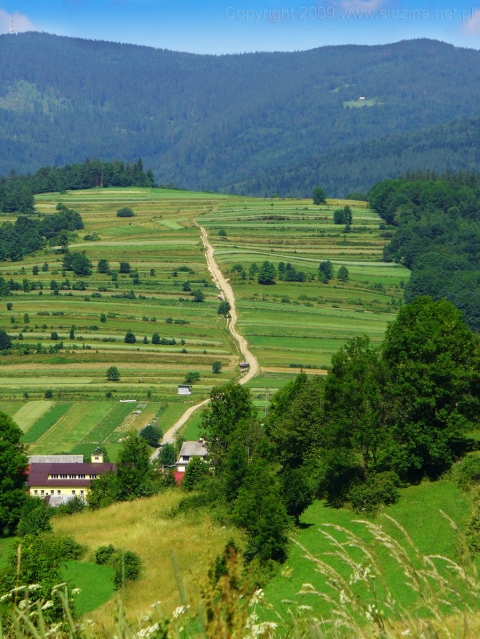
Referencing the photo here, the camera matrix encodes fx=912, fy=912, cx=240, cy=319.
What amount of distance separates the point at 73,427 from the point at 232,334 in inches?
1064

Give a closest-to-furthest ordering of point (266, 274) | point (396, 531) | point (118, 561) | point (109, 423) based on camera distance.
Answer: point (396, 531)
point (118, 561)
point (109, 423)
point (266, 274)

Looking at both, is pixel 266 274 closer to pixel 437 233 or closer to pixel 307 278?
pixel 307 278

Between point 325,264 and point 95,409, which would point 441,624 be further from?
point 325,264

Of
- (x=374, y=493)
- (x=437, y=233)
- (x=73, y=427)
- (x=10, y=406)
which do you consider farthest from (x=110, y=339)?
(x=437, y=233)

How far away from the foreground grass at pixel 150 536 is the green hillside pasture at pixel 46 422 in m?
25.1

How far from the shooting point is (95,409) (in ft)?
227

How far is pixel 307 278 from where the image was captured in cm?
11162

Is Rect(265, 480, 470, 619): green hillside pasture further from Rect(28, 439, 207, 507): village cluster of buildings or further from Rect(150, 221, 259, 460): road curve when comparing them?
Rect(150, 221, 259, 460): road curve

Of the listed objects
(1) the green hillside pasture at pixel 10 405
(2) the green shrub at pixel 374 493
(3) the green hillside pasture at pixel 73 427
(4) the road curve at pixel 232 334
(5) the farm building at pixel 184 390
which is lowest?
(1) the green hillside pasture at pixel 10 405

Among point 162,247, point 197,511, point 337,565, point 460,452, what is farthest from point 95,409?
point 162,247

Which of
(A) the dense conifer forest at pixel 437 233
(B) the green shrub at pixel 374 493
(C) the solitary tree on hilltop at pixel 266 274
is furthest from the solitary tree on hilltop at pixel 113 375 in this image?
(B) the green shrub at pixel 374 493

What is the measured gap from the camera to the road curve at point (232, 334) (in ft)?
207

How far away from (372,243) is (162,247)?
3058cm

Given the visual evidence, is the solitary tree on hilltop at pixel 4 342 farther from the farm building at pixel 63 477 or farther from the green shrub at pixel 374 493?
the green shrub at pixel 374 493
